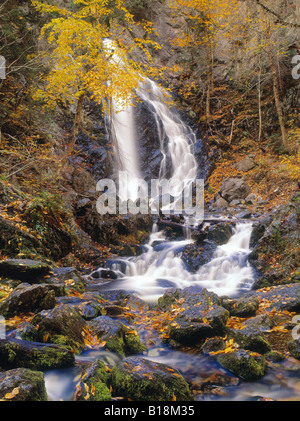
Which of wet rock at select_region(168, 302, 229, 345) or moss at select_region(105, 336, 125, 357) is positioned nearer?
moss at select_region(105, 336, 125, 357)

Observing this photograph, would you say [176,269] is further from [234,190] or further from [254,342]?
[234,190]

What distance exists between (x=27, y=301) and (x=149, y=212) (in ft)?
26.0

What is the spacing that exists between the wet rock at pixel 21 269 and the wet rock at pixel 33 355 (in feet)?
7.51

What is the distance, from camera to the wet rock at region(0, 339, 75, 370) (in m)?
2.65

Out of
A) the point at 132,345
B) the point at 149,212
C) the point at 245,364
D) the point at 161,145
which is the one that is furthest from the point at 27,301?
the point at 161,145

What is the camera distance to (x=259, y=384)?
303 centimetres

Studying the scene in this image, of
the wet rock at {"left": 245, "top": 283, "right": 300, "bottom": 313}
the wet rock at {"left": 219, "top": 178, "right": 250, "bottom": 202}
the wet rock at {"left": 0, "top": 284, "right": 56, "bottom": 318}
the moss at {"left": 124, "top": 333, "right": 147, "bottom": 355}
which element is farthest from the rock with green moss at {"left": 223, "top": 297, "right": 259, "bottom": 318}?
the wet rock at {"left": 219, "top": 178, "right": 250, "bottom": 202}

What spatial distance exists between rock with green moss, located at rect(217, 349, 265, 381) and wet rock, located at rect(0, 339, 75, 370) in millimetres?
1946

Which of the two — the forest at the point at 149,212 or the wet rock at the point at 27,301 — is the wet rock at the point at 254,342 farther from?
the wet rock at the point at 27,301

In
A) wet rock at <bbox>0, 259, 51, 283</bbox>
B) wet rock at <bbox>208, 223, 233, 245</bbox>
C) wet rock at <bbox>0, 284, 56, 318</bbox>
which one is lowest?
wet rock at <bbox>0, 284, 56, 318</bbox>

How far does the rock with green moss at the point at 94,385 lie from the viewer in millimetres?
2430

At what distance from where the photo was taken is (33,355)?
110 inches

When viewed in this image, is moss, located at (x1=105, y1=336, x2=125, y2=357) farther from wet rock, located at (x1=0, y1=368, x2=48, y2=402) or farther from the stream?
wet rock, located at (x1=0, y1=368, x2=48, y2=402)

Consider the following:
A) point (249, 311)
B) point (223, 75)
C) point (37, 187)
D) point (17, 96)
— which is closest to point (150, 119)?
point (223, 75)
